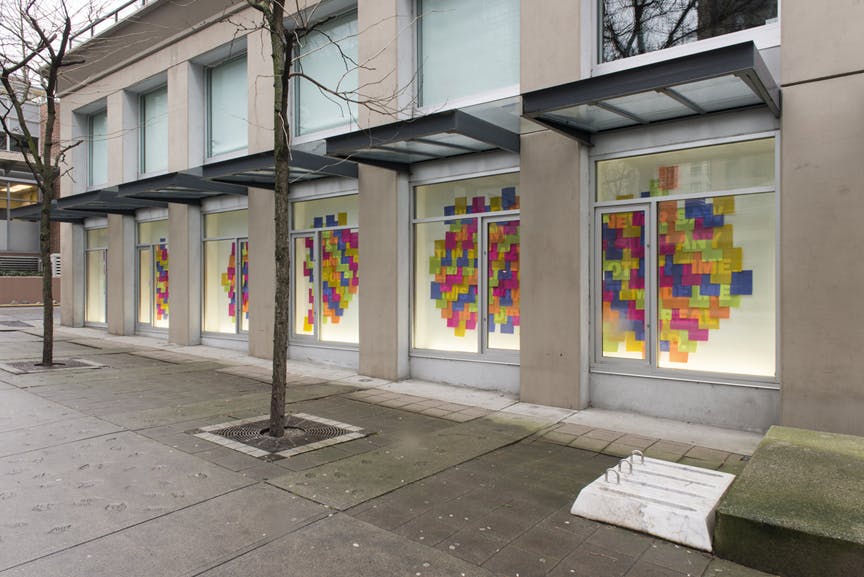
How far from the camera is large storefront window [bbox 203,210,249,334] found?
1356 centimetres

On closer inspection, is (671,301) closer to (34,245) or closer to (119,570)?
(119,570)

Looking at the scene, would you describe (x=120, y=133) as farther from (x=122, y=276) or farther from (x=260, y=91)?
(x=260, y=91)

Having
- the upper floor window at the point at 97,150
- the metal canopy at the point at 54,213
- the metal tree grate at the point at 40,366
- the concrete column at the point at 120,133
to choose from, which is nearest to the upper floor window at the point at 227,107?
the concrete column at the point at 120,133

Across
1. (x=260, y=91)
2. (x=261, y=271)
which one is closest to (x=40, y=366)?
(x=261, y=271)

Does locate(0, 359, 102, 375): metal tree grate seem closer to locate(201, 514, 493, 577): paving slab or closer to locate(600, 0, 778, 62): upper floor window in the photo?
locate(201, 514, 493, 577): paving slab

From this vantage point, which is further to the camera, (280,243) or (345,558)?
(280,243)

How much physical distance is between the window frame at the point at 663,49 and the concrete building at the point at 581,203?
1.2 inches

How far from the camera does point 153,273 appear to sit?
16.3m

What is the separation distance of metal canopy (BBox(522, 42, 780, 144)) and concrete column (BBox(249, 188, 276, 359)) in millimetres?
6749

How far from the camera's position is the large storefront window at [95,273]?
18.7 metres

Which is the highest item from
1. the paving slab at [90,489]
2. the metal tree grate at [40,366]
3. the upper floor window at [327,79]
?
the upper floor window at [327,79]

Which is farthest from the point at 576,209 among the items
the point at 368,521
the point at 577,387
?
the point at 368,521

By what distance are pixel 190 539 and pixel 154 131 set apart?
14.9 meters

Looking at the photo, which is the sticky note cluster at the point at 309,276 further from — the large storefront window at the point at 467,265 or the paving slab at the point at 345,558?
the paving slab at the point at 345,558
